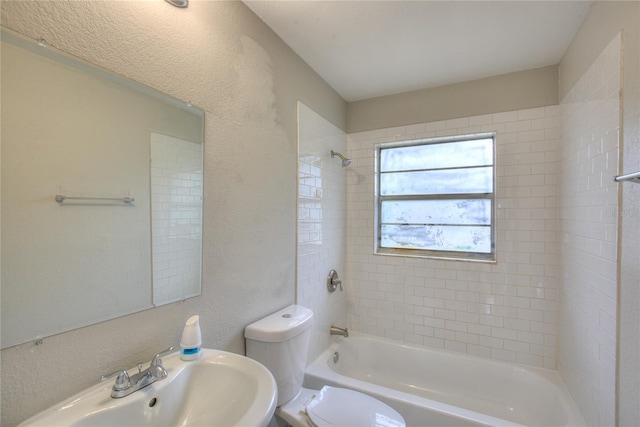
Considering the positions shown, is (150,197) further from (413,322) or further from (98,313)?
(413,322)

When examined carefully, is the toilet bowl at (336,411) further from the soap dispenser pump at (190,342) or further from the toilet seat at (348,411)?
the soap dispenser pump at (190,342)

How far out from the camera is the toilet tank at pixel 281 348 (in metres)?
1.51

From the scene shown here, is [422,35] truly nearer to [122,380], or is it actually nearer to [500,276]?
[500,276]

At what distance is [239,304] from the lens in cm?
152

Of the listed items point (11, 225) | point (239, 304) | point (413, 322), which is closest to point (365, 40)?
point (239, 304)

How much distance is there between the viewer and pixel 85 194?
91 cm

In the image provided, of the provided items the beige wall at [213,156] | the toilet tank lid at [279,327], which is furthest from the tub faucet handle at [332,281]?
the toilet tank lid at [279,327]

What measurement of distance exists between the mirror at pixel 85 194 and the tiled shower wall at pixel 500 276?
1808 mm

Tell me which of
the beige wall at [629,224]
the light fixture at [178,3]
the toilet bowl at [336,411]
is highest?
the light fixture at [178,3]

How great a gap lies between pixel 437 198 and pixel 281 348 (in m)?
1.77

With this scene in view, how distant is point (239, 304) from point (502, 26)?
2.12 meters

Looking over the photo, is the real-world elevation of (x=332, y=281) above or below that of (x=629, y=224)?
below

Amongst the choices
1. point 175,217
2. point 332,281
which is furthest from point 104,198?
point 332,281

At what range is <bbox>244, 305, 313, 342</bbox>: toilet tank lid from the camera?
1496 mm
